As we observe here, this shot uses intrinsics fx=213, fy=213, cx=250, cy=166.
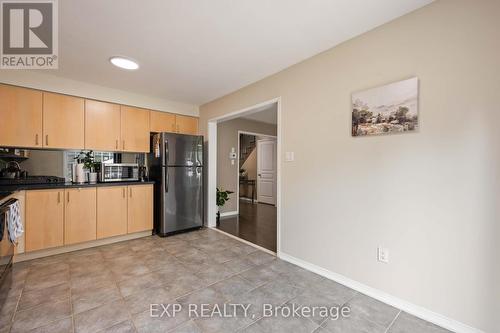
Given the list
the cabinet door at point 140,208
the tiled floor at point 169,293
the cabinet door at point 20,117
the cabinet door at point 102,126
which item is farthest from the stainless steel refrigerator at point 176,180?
the cabinet door at point 20,117

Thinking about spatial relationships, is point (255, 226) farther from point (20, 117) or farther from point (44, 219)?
point (20, 117)

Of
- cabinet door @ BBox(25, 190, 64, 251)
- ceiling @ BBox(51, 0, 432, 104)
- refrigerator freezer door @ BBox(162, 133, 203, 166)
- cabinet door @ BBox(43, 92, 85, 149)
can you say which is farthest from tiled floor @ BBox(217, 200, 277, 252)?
cabinet door @ BBox(43, 92, 85, 149)

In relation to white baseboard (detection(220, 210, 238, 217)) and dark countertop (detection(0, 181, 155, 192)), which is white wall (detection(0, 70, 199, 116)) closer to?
dark countertop (detection(0, 181, 155, 192))

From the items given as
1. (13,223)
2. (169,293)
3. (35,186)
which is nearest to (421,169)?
(169,293)

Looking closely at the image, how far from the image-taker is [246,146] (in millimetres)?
8250

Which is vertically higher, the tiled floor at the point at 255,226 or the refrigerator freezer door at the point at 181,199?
the refrigerator freezer door at the point at 181,199

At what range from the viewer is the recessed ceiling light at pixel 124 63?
98.0 inches

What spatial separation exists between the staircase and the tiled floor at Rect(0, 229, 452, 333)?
5.33 m

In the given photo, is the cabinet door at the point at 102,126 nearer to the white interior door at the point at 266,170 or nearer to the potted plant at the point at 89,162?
the potted plant at the point at 89,162

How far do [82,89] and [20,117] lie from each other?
81 centimetres

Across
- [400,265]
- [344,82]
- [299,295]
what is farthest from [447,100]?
[299,295]

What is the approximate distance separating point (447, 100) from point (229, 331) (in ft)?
7.69

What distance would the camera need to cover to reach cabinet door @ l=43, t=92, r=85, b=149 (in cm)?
293

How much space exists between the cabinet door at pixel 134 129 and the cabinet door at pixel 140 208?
70 cm
